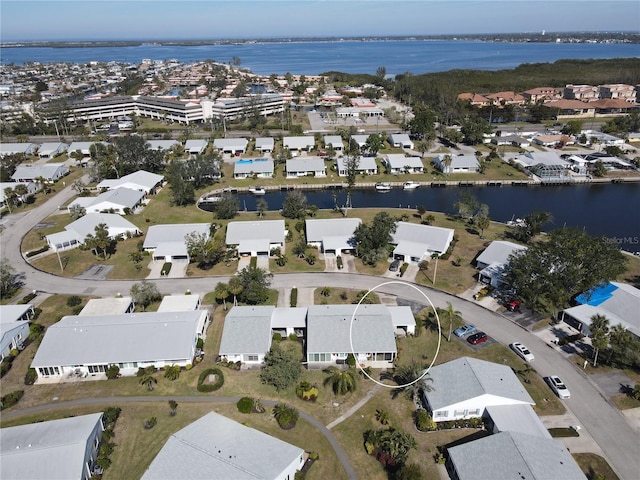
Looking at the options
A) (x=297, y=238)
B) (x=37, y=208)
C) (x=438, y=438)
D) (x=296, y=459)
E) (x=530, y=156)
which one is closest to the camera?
(x=296, y=459)

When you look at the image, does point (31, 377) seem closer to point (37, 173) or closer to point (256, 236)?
point (256, 236)

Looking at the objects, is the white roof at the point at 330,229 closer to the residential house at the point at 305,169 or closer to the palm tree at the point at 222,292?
the palm tree at the point at 222,292

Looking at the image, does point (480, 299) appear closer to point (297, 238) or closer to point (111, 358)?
point (297, 238)

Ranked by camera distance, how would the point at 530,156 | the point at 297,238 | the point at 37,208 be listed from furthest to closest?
the point at 530,156, the point at 37,208, the point at 297,238

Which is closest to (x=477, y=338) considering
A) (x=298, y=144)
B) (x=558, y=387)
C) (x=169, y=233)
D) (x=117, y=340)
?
(x=558, y=387)

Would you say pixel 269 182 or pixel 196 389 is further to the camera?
pixel 269 182

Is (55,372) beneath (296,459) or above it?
beneath

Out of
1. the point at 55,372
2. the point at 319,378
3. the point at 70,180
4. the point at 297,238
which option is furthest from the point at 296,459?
the point at 70,180

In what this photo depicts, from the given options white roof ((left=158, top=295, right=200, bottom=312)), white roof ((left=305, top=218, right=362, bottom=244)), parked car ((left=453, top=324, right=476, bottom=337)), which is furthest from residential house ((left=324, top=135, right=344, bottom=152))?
parked car ((left=453, top=324, right=476, bottom=337))
